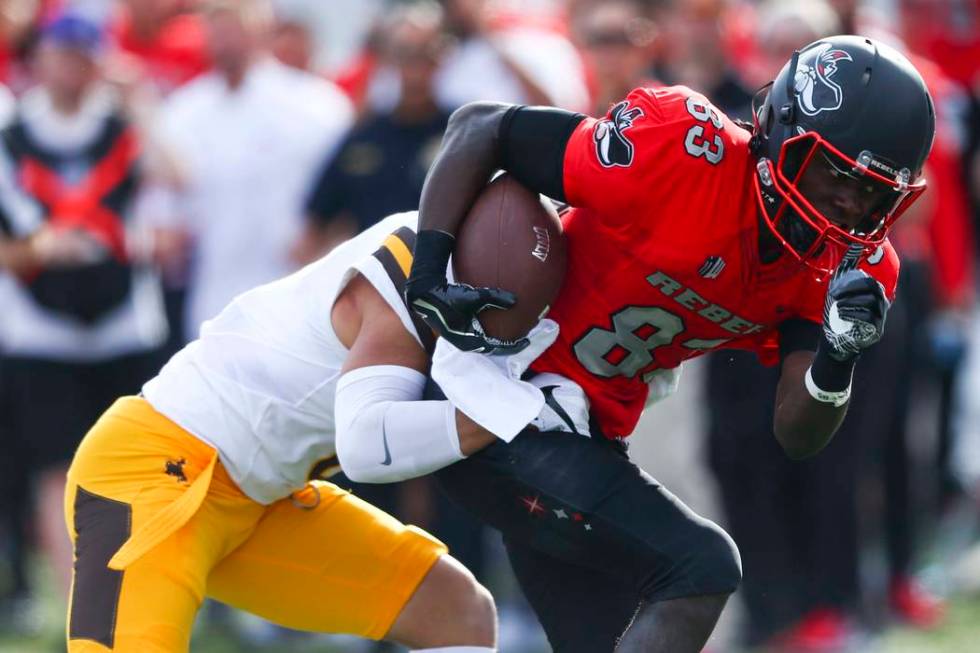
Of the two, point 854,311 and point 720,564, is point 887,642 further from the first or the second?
point 854,311

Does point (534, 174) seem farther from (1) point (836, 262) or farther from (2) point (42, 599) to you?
(2) point (42, 599)

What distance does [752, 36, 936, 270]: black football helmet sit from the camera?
3535 mm

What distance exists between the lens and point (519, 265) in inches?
143

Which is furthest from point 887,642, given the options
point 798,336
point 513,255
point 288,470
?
point 513,255

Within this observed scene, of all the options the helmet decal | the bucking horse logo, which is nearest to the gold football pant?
the bucking horse logo

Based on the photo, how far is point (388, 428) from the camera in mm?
3668

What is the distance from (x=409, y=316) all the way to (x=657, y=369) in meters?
0.57

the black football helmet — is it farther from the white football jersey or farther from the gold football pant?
the gold football pant

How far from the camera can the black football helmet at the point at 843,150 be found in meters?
3.54

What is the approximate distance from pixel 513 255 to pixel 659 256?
303 millimetres

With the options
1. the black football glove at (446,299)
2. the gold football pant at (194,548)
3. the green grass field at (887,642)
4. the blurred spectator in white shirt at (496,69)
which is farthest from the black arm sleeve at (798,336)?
the blurred spectator in white shirt at (496,69)

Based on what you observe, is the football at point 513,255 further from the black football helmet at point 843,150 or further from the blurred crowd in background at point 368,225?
the blurred crowd in background at point 368,225

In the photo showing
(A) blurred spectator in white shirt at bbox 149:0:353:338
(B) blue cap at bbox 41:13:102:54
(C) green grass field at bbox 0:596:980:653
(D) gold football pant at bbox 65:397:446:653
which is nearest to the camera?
(D) gold football pant at bbox 65:397:446:653

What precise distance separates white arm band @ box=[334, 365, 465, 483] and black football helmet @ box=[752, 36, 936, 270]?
811 mm
